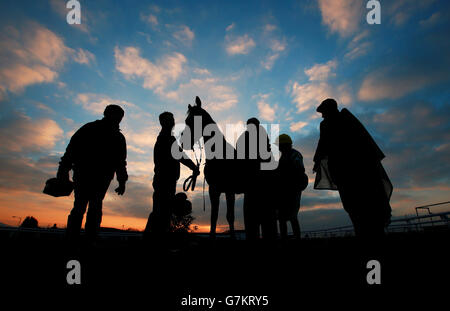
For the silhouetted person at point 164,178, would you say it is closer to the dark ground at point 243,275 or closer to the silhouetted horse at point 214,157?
the silhouetted horse at point 214,157

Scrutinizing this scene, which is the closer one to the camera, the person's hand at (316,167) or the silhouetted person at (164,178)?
the silhouetted person at (164,178)

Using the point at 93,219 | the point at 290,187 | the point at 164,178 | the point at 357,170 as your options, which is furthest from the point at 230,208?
the point at 357,170

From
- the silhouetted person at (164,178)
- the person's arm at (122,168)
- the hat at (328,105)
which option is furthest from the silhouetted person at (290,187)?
the person's arm at (122,168)

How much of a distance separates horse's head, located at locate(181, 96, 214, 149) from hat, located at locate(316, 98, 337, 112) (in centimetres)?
264

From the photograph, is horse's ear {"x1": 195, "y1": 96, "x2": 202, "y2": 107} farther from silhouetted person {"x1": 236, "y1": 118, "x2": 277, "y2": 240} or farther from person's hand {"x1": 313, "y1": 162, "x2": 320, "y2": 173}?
person's hand {"x1": 313, "y1": 162, "x2": 320, "y2": 173}

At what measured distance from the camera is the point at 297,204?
5.51m

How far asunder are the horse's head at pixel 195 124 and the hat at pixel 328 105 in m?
2.64

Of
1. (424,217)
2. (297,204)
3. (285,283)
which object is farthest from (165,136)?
(424,217)

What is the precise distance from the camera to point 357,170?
10.9 feet

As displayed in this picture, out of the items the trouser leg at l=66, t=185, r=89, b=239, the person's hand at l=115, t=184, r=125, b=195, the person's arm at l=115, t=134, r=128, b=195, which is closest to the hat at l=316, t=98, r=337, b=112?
the person's arm at l=115, t=134, r=128, b=195

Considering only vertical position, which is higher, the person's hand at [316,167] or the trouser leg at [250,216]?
the person's hand at [316,167]

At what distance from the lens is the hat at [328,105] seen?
387cm

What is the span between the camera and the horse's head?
5215mm
